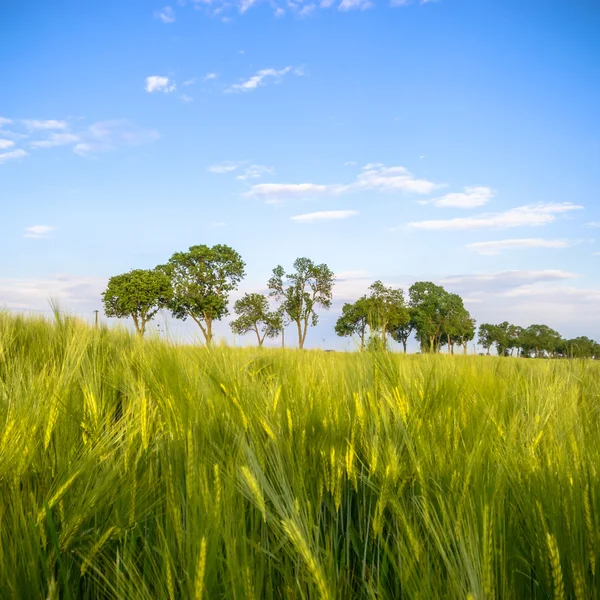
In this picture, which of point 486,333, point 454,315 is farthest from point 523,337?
point 454,315

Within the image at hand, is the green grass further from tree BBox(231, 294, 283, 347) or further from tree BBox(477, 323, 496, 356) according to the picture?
tree BBox(477, 323, 496, 356)

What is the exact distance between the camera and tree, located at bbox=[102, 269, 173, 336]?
118 feet

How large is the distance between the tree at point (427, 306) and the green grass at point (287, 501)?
5468cm

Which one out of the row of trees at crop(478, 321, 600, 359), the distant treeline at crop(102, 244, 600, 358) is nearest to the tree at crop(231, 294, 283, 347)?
the distant treeline at crop(102, 244, 600, 358)

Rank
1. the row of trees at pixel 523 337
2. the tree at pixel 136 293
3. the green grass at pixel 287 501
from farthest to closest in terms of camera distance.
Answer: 1. the row of trees at pixel 523 337
2. the tree at pixel 136 293
3. the green grass at pixel 287 501

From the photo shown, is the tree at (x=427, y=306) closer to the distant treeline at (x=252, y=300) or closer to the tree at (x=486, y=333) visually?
the distant treeline at (x=252, y=300)

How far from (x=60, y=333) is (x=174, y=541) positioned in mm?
3268

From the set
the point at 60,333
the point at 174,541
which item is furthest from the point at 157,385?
the point at 60,333

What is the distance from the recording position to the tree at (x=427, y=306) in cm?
5572

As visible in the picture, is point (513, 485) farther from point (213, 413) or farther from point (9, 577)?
point (9, 577)

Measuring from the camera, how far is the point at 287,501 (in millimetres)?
944

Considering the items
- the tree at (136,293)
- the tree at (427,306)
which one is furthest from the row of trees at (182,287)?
the tree at (427,306)

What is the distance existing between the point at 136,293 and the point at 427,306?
119ft

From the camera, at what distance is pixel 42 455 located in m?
1.20
